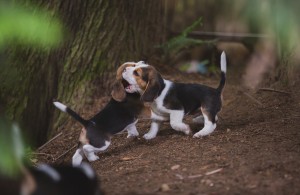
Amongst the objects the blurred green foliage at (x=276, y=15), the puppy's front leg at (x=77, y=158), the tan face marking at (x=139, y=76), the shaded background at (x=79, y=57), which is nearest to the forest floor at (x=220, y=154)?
the puppy's front leg at (x=77, y=158)

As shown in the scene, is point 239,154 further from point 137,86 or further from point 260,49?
point 260,49

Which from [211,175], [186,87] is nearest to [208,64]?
[186,87]

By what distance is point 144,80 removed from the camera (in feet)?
18.1

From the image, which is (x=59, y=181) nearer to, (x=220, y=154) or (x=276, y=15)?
(x=276, y=15)

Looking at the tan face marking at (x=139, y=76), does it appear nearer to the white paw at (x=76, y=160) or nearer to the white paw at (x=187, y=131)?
the white paw at (x=187, y=131)

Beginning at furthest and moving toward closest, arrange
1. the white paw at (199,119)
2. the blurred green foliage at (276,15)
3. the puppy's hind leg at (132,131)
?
the white paw at (199,119)
the puppy's hind leg at (132,131)
the blurred green foliage at (276,15)

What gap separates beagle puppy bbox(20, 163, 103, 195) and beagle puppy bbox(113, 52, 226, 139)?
206cm

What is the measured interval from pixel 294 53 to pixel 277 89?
74 centimetres

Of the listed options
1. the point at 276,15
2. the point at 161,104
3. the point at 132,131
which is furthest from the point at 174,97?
the point at 276,15

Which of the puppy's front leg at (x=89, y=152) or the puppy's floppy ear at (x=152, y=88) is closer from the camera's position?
the puppy's front leg at (x=89, y=152)

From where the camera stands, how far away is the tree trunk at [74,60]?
20.5ft

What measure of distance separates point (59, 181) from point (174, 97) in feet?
8.34

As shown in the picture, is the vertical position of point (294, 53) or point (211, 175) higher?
point (294, 53)

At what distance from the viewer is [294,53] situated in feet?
20.0
